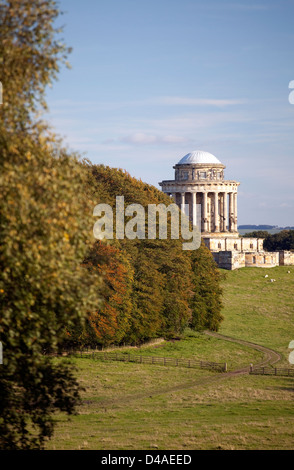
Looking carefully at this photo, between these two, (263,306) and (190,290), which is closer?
(190,290)

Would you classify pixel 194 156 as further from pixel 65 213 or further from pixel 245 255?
pixel 65 213

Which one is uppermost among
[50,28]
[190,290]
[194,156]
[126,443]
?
[194,156]

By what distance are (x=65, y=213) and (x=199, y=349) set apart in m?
43.9

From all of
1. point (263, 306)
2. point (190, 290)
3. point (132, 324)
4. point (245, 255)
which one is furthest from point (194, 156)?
point (132, 324)

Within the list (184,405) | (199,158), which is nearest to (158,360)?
(184,405)

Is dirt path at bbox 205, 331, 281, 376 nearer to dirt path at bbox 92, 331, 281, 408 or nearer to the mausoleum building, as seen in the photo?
dirt path at bbox 92, 331, 281, 408

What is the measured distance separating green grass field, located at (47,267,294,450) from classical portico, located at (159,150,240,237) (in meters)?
62.4

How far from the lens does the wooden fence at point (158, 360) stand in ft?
172

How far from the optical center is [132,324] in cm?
5716

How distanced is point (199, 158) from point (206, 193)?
10.5m

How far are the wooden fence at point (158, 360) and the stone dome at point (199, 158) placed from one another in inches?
3242

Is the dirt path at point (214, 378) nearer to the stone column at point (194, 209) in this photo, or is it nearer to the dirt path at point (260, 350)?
the dirt path at point (260, 350)

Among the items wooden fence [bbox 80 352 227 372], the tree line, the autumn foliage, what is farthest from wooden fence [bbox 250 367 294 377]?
the tree line
